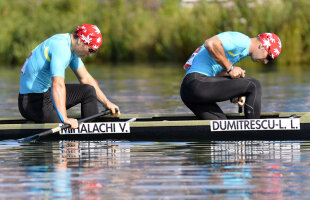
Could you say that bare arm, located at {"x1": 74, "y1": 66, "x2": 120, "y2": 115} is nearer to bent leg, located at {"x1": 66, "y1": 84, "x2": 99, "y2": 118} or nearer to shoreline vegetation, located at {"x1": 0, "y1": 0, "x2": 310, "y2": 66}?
bent leg, located at {"x1": 66, "y1": 84, "x2": 99, "y2": 118}

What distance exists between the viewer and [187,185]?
8.36 meters

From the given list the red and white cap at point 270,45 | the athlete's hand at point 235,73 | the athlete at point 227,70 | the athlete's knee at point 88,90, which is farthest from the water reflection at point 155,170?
the red and white cap at point 270,45

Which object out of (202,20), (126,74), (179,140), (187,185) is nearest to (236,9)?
(202,20)

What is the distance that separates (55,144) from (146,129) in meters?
1.14

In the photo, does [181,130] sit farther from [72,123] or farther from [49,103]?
[49,103]

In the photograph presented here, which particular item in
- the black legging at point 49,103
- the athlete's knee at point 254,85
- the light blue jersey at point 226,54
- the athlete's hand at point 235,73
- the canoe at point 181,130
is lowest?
the canoe at point 181,130

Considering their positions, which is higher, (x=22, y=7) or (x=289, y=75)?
(x=22, y=7)

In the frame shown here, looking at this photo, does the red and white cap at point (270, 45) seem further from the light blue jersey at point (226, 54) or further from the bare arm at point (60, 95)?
the bare arm at point (60, 95)

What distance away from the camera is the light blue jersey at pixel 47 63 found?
1120 cm

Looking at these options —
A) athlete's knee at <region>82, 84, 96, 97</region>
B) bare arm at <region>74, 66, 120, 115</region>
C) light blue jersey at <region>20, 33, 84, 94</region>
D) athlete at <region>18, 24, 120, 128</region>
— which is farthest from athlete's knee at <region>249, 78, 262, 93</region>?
light blue jersey at <region>20, 33, 84, 94</region>

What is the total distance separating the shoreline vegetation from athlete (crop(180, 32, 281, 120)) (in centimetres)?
1672

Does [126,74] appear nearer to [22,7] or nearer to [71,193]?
[22,7]

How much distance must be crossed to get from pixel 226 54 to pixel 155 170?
2629 millimetres

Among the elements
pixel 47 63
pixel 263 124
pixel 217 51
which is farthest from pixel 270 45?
pixel 47 63
